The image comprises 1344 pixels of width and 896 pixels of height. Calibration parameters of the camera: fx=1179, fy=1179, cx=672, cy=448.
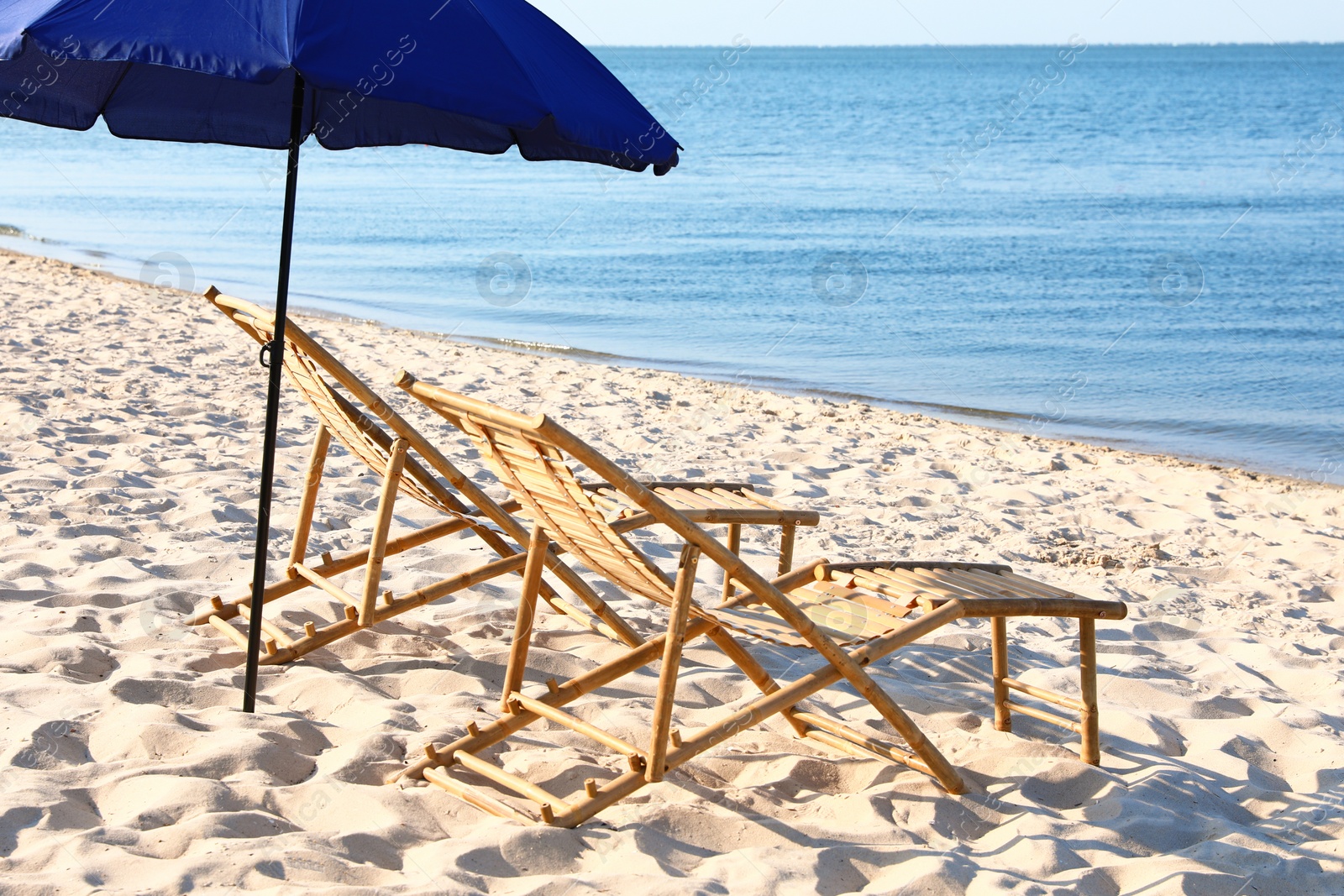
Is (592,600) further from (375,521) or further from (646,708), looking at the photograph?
(375,521)

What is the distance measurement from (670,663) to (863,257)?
1440 cm

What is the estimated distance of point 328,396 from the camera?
335 centimetres

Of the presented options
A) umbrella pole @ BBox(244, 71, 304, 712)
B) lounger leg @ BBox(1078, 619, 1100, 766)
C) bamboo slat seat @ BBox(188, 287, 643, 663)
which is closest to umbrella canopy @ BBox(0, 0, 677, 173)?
umbrella pole @ BBox(244, 71, 304, 712)

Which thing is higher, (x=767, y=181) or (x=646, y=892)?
(x=767, y=181)

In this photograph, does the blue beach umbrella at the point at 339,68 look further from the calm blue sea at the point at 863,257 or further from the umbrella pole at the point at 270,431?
the calm blue sea at the point at 863,257

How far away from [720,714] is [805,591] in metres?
0.43

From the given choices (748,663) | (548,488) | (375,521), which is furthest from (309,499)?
(748,663)

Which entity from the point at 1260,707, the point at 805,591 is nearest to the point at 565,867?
the point at 805,591

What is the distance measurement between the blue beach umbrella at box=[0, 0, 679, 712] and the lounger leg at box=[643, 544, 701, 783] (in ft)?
3.17

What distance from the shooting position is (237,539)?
4383mm

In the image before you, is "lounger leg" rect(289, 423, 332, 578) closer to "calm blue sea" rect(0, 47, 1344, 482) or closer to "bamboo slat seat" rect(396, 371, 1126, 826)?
"bamboo slat seat" rect(396, 371, 1126, 826)

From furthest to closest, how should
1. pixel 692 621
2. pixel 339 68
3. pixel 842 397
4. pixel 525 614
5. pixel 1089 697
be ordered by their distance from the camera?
1. pixel 842 397
2. pixel 1089 697
3. pixel 525 614
4. pixel 692 621
5. pixel 339 68

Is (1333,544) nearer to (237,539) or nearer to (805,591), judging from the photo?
(805,591)

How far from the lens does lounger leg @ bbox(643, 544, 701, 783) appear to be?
252 centimetres
